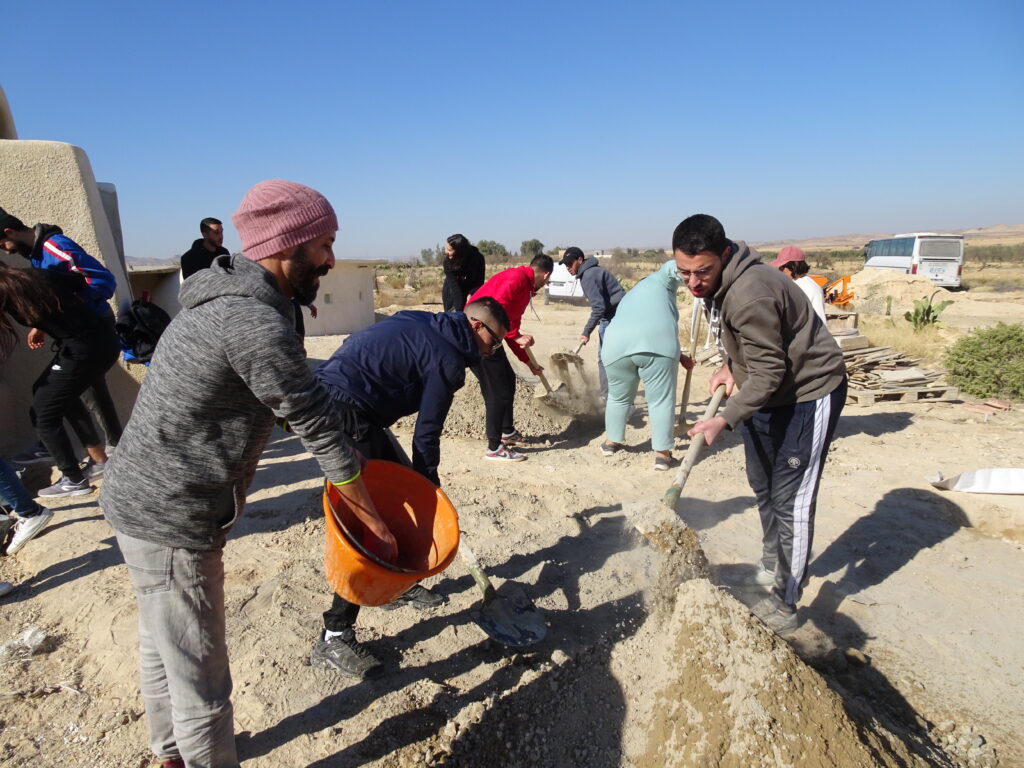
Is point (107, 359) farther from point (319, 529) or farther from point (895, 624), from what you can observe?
point (895, 624)

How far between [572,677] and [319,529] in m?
1.90

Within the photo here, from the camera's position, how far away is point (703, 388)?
7.94 m

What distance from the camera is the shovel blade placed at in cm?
261

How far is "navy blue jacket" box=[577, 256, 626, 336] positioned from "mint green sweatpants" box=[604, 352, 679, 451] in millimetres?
1341

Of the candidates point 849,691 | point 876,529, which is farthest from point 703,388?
point 849,691

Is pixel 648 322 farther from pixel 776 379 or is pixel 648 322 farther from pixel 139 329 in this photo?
pixel 139 329

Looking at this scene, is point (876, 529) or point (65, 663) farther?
point (876, 529)

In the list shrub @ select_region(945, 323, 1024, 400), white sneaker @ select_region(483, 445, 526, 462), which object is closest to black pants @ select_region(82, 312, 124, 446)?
white sneaker @ select_region(483, 445, 526, 462)

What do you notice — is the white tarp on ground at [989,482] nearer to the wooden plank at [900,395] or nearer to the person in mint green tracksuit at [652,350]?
the person in mint green tracksuit at [652,350]

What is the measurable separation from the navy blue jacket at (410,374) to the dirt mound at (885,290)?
16.6 meters

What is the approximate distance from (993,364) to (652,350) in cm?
484

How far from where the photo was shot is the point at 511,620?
8.87 feet

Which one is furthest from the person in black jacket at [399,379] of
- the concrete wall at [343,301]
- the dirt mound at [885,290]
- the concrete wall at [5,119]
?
the dirt mound at [885,290]

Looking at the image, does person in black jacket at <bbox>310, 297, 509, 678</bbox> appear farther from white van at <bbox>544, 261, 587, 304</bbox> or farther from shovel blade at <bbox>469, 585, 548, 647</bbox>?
white van at <bbox>544, 261, 587, 304</bbox>
